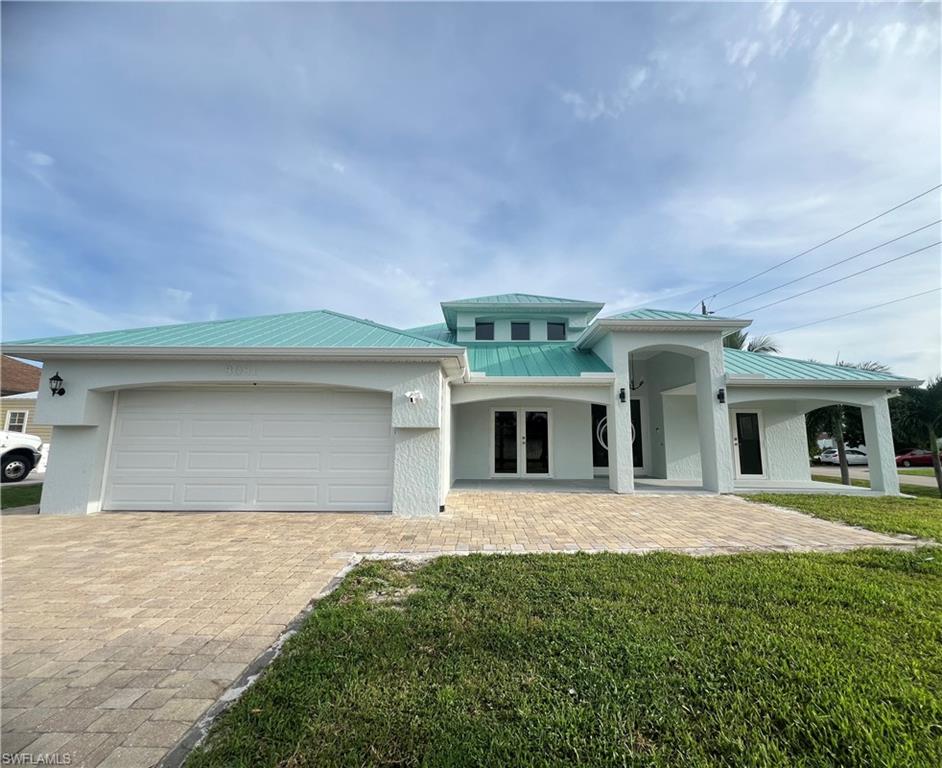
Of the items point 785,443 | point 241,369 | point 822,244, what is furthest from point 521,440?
point 822,244

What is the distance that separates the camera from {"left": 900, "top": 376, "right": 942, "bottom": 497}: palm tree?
13.5 metres

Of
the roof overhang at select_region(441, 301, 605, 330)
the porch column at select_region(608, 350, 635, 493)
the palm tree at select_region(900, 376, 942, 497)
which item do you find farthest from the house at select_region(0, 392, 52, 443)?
the palm tree at select_region(900, 376, 942, 497)

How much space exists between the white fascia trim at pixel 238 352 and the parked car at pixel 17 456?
8.65 meters

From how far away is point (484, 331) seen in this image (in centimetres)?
1557

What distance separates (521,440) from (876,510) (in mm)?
8633

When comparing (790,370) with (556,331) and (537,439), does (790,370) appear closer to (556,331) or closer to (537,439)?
(556,331)

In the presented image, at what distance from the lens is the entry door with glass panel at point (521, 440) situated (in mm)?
13164

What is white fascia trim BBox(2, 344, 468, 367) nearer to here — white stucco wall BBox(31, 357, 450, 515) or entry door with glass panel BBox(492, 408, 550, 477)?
white stucco wall BBox(31, 357, 450, 515)

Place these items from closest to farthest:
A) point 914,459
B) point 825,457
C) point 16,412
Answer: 1. point 16,412
2. point 914,459
3. point 825,457

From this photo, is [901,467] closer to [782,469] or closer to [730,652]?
[782,469]

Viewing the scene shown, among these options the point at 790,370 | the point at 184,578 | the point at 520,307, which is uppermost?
the point at 520,307

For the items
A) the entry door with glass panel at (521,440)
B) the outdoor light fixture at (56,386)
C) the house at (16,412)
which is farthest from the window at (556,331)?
the house at (16,412)

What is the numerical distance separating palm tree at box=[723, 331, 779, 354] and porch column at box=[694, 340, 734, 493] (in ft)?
38.0

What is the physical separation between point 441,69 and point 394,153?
2.37m
